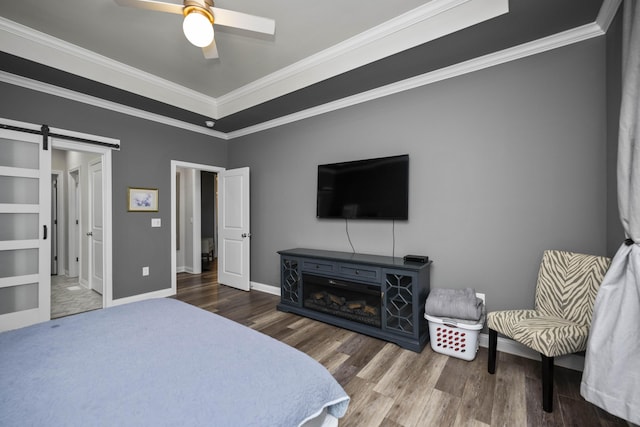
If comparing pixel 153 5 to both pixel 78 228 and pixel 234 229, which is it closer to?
pixel 234 229

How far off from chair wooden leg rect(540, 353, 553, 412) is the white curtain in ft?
0.64

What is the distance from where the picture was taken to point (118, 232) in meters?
3.59

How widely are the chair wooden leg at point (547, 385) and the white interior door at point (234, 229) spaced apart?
3.58 metres

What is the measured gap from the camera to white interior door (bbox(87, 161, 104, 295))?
4.08 metres

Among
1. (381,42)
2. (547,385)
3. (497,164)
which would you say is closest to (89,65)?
(381,42)

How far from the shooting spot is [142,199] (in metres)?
3.80

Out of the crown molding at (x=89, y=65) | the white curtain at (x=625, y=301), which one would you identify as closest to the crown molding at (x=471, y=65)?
the white curtain at (x=625, y=301)

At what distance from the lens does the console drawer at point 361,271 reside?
2.71m

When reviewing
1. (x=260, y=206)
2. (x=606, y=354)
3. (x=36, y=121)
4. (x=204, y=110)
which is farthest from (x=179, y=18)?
(x=606, y=354)

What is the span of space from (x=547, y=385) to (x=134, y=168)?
4653mm

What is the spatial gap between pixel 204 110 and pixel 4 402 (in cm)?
372

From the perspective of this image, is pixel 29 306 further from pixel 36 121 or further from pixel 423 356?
pixel 423 356

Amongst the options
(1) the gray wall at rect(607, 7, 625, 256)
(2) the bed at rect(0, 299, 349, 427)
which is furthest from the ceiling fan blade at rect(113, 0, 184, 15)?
(1) the gray wall at rect(607, 7, 625, 256)

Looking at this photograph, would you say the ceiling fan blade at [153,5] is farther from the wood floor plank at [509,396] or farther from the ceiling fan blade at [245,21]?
the wood floor plank at [509,396]
